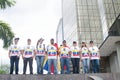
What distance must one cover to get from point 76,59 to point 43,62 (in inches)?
56.3

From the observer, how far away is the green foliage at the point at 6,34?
13.9m

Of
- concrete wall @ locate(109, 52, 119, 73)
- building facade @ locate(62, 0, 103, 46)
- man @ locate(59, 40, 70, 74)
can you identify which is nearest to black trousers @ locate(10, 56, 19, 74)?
man @ locate(59, 40, 70, 74)

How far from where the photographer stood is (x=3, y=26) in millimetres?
13938

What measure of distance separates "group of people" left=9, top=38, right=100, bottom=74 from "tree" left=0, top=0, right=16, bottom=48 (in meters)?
3.25

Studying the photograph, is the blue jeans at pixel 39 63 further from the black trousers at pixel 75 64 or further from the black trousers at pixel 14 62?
the black trousers at pixel 75 64

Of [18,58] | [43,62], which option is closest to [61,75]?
[43,62]

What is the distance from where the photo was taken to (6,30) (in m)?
14.0

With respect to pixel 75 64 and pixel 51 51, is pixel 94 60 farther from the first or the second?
pixel 51 51

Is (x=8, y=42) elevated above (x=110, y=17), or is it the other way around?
(x=110, y=17)

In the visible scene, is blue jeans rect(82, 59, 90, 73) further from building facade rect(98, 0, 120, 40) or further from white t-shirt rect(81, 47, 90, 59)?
building facade rect(98, 0, 120, 40)

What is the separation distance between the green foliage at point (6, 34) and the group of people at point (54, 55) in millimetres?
3240

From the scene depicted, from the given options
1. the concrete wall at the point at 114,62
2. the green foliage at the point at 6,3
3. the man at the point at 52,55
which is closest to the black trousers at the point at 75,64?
the man at the point at 52,55

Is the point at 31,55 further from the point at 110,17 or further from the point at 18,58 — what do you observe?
the point at 110,17

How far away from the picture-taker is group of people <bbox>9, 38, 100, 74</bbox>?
10.6 metres
